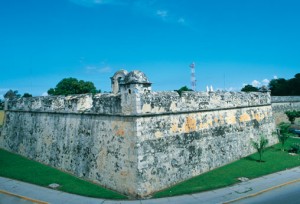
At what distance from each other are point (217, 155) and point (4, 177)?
11123 millimetres

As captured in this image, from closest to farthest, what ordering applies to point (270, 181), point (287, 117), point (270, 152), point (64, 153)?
1. point (270, 181)
2. point (64, 153)
3. point (270, 152)
4. point (287, 117)

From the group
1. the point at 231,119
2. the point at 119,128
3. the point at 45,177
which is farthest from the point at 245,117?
the point at 45,177

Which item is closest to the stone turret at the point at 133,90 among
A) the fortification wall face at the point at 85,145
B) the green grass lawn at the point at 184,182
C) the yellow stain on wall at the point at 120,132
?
the fortification wall face at the point at 85,145

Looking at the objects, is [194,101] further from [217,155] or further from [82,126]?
[82,126]

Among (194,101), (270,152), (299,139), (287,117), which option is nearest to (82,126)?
(194,101)

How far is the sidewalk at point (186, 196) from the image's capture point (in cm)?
974

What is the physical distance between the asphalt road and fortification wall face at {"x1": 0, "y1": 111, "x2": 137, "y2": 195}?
466 cm

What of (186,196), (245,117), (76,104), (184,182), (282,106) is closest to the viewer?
(186,196)

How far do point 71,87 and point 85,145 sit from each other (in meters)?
32.5

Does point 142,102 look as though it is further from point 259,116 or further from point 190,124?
point 259,116

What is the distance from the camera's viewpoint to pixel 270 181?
11.6 metres

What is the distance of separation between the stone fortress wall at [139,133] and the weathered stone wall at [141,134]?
0.04m

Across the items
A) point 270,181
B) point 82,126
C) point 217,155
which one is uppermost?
point 82,126

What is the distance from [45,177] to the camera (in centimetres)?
1288
